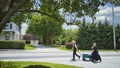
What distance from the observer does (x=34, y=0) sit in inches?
812

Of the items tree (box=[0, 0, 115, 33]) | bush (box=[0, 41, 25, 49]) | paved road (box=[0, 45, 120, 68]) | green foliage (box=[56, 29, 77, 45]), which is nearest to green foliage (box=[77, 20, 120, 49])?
green foliage (box=[56, 29, 77, 45])

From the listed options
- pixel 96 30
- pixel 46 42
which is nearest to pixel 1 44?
pixel 96 30

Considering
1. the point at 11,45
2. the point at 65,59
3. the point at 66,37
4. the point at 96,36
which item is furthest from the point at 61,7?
the point at 66,37

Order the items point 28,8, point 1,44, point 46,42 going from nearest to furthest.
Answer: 1. point 28,8
2. point 1,44
3. point 46,42

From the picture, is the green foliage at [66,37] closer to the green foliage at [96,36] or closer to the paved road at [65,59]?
the green foliage at [96,36]

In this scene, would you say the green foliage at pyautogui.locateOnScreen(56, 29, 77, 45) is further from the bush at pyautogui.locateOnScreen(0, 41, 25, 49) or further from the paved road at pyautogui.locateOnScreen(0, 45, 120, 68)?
the paved road at pyautogui.locateOnScreen(0, 45, 120, 68)

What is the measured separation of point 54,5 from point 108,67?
540 cm

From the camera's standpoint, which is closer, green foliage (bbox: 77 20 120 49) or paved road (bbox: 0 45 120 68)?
paved road (bbox: 0 45 120 68)

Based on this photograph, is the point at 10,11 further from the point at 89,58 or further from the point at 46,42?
the point at 46,42

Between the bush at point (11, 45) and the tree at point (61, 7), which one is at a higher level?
the tree at point (61, 7)

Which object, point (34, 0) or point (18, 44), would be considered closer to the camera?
point (34, 0)

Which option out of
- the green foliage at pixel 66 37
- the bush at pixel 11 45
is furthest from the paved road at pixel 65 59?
the green foliage at pixel 66 37

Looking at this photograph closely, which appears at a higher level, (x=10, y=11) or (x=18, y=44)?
(x=10, y=11)

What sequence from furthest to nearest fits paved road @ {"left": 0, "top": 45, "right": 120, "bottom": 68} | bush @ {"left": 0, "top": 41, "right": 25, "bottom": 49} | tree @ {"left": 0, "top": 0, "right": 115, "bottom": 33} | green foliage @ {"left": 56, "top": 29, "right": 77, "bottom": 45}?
1. green foliage @ {"left": 56, "top": 29, "right": 77, "bottom": 45}
2. bush @ {"left": 0, "top": 41, "right": 25, "bottom": 49}
3. paved road @ {"left": 0, "top": 45, "right": 120, "bottom": 68}
4. tree @ {"left": 0, "top": 0, "right": 115, "bottom": 33}
